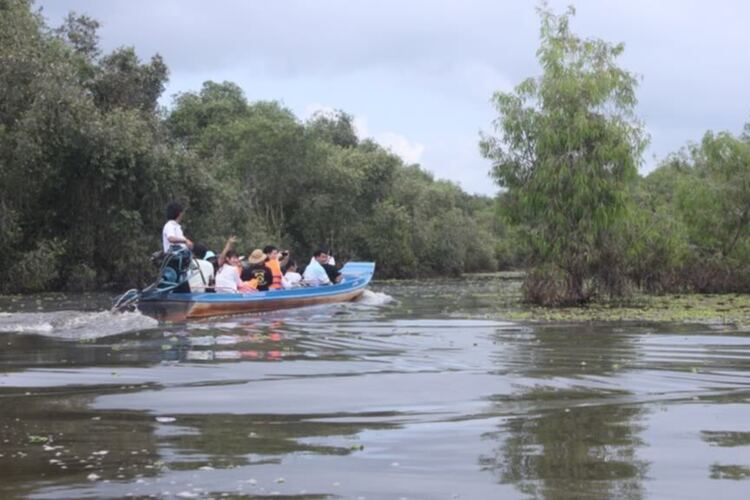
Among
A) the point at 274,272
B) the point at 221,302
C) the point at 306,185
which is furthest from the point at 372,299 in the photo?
the point at 306,185

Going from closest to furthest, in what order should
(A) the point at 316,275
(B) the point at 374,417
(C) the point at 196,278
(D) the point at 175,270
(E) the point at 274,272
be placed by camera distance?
1. (B) the point at 374,417
2. (D) the point at 175,270
3. (C) the point at 196,278
4. (E) the point at 274,272
5. (A) the point at 316,275

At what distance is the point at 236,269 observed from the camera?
18750 millimetres

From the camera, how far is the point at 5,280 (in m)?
29.1

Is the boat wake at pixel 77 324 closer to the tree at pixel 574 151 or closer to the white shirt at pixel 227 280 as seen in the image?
the white shirt at pixel 227 280

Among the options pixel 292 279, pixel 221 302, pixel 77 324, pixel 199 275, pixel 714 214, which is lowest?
pixel 77 324

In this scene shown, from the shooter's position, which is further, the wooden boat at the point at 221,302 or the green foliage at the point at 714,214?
the green foliage at the point at 714,214

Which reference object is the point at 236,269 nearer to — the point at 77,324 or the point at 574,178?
the point at 77,324

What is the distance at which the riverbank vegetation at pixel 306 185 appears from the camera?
2283 cm

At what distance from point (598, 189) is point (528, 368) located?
44.7 feet

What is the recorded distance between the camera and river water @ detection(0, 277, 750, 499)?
195 inches

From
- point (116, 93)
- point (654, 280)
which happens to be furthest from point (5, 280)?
point (654, 280)

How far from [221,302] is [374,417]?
1086 centimetres

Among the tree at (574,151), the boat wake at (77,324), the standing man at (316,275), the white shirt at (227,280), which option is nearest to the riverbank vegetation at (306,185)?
the tree at (574,151)

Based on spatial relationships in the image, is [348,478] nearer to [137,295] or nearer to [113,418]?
[113,418]
